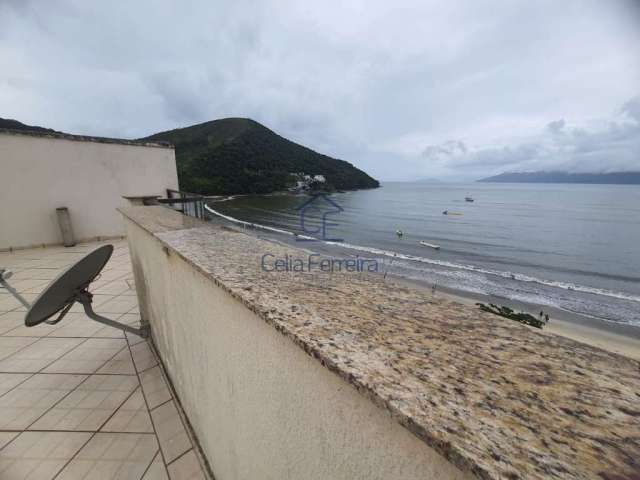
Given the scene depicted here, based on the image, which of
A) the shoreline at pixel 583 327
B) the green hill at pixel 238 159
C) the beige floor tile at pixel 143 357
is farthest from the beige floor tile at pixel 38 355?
the green hill at pixel 238 159

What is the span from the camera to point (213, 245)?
56.4 inches

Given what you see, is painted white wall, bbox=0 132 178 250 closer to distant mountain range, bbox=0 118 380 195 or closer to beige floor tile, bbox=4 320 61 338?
beige floor tile, bbox=4 320 61 338

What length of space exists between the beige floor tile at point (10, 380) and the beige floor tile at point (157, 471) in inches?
58.5

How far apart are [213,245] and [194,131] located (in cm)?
7068

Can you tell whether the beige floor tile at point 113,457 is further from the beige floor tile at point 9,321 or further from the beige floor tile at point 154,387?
the beige floor tile at point 9,321

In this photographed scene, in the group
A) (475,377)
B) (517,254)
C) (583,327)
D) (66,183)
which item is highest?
(66,183)

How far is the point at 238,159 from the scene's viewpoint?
182 feet

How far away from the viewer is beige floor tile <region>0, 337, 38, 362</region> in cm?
248

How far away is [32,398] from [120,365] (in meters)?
0.53

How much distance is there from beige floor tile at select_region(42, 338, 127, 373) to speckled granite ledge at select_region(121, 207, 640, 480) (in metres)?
2.34

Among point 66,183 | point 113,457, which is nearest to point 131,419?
point 113,457

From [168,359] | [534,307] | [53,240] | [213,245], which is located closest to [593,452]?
[213,245]

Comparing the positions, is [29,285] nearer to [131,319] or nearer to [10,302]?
[10,302]

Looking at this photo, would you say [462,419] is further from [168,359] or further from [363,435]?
[168,359]
